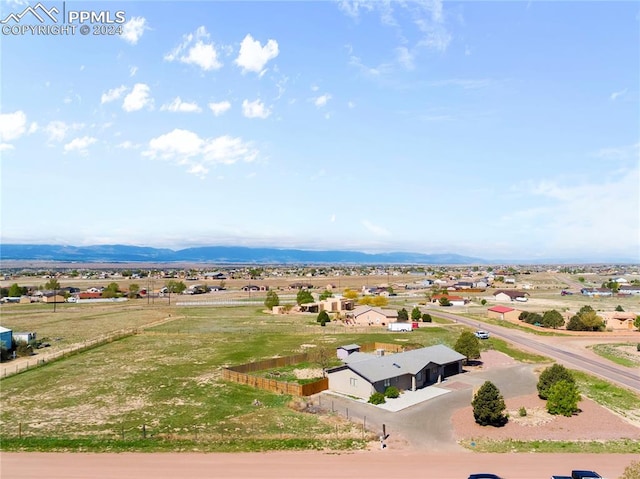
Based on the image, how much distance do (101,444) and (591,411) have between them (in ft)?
122

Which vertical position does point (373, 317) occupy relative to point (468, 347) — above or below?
below

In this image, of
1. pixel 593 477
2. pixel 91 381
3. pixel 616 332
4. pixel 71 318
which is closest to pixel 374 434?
pixel 593 477

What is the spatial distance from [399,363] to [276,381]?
12130 millimetres

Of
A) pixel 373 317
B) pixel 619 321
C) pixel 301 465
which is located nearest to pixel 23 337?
pixel 301 465

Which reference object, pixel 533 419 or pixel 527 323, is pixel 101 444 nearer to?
pixel 533 419

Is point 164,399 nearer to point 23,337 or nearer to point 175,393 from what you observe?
point 175,393

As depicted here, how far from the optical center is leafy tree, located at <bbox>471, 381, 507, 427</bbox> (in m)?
32.9

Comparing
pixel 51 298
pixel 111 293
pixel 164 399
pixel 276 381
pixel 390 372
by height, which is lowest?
pixel 51 298

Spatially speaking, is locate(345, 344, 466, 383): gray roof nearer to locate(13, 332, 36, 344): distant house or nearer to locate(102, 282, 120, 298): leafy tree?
locate(13, 332, 36, 344): distant house

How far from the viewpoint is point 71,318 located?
320 ft

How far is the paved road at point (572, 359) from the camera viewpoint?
48.9 metres

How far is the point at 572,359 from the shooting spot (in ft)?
191

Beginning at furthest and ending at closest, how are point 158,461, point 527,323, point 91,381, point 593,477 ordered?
point 527,323
point 91,381
point 158,461
point 593,477

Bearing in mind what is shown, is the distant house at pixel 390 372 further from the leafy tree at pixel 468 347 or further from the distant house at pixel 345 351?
the distant house at pixel 345 351
